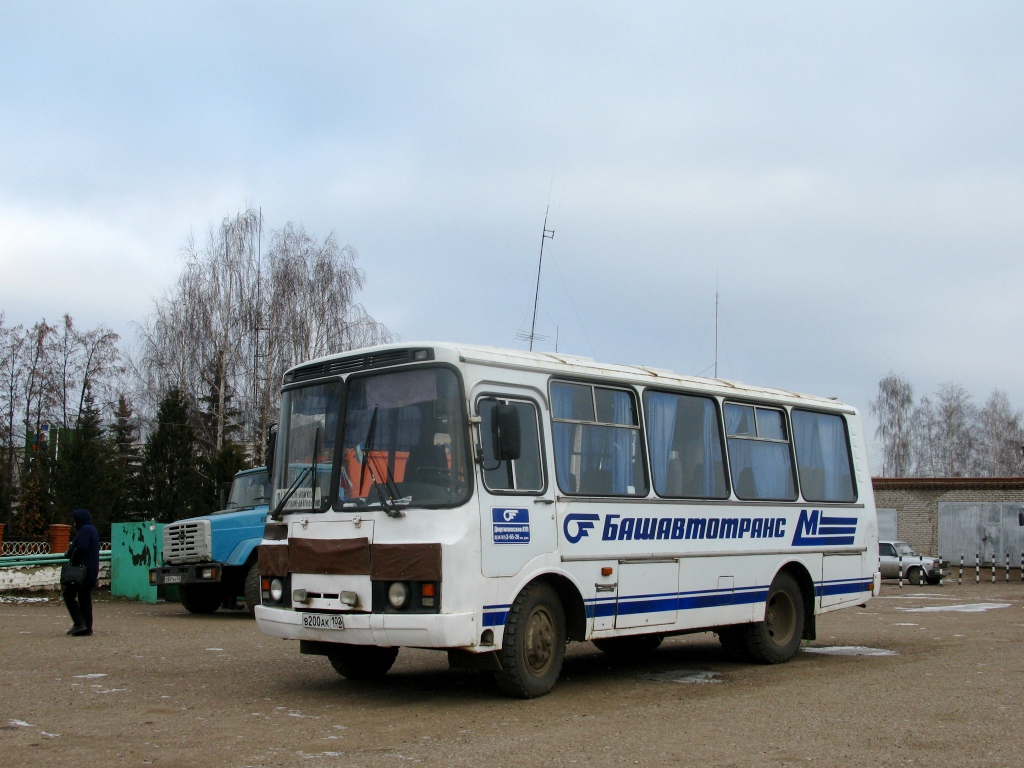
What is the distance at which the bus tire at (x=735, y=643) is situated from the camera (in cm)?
1178

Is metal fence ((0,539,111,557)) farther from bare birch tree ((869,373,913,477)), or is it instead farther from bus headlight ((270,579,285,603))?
bare birch tree ((869,373,913,477))

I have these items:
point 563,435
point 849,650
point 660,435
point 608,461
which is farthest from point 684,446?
point 849,650

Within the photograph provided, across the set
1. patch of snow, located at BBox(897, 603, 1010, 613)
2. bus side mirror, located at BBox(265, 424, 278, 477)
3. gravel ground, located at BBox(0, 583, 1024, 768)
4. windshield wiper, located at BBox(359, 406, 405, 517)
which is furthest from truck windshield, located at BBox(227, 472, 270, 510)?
patch of snow, located at BBox(897, 603, 1010, 613)

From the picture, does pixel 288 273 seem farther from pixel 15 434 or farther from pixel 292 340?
pixel 15 434

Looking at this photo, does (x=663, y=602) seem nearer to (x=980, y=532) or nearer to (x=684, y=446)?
(x=684, y=446)

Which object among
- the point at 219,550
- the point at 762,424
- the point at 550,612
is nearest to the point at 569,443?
the point at 550,612

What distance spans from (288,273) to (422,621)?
36.3 meters

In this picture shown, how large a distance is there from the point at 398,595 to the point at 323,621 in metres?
0.78

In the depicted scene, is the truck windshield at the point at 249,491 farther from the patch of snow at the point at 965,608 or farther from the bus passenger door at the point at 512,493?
the patch of snow at the point at 965,608

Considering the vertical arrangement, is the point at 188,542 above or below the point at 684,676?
above

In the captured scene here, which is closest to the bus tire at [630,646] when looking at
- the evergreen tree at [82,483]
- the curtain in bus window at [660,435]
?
the curtain in bus window at [660,435]

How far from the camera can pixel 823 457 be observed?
1308 cm

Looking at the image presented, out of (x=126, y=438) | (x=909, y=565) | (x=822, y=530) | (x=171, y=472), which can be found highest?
(x=126, y=438)

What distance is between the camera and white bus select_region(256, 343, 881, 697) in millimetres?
8594
